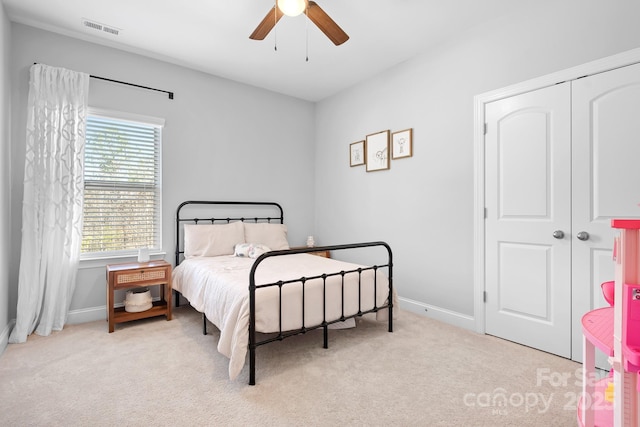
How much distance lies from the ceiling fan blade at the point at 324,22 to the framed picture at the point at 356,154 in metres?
1.79

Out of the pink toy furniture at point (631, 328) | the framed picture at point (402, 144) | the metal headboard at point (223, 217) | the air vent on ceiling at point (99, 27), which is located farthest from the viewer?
the metal headboard at point (223, 217)

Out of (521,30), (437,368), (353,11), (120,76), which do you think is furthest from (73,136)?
(521,30)

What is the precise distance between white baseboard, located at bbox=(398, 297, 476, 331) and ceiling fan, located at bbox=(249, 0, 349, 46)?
2.70 metres

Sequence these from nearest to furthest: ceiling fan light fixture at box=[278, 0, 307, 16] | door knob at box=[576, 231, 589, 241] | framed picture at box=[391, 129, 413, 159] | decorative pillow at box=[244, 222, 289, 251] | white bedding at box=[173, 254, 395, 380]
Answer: ceiling fan light fixture at box=[278, 0, 307, 16], white bedding at box=[173, 254, 395, 380], door knob at box=[576, 231, 589, 241], framed picture at box=[391, 129, 413, 159], decorative pillow at box=[244, 222, 289, 251]

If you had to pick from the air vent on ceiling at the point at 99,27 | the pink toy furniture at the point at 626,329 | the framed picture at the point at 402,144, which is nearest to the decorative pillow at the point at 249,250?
the framed picture at the point at 402,144

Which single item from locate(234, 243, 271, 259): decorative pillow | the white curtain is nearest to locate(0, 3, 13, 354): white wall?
the white curtain

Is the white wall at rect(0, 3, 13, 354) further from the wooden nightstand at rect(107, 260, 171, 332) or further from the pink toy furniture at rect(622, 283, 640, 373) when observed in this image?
the pink toy furniture at rect(622, 283, 640, 373)

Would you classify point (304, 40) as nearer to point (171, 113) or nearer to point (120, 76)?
point (171, 113)

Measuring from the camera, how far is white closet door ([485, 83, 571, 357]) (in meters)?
2.43

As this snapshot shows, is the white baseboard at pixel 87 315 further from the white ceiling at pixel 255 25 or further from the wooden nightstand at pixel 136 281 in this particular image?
the white ceiling at pixel 255 25

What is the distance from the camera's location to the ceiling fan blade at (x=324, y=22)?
2.13m

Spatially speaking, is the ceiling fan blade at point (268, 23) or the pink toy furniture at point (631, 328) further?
the ceiling fan blade at point (268, 23)

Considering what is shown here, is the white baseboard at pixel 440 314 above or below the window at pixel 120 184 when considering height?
below

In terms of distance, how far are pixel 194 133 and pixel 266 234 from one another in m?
1.52
